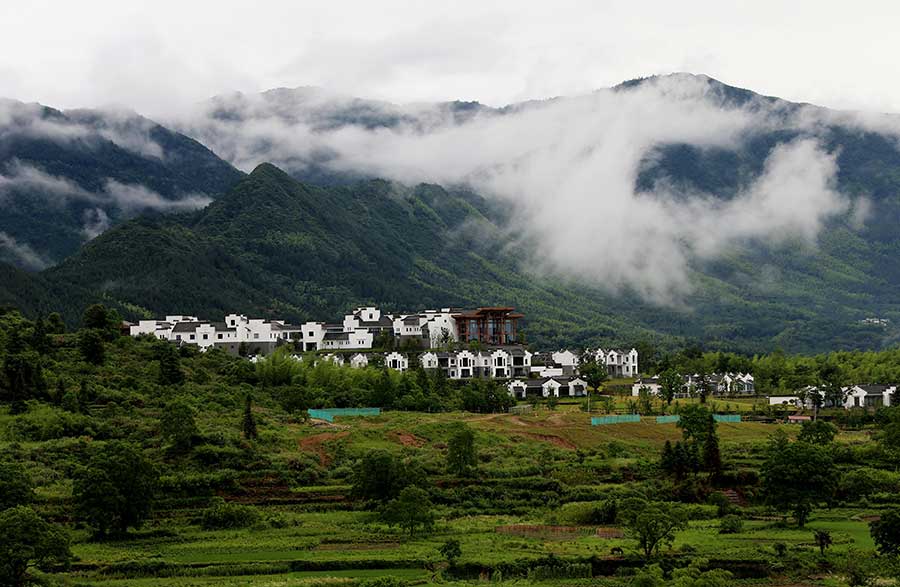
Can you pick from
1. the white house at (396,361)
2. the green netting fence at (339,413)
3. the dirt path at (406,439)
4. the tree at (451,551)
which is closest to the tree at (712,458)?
the dirt path at (406,439)

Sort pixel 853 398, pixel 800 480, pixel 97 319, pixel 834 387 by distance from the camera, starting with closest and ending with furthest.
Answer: pixel 800 480 → pixel 97 319 → pixel 834 387 → pixel 853 398

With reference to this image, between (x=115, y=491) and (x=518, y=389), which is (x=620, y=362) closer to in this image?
(x=518, y=389)

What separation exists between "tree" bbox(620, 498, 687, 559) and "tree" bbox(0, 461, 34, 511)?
26.5m

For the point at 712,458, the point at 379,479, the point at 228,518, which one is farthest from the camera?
the point at 712,458

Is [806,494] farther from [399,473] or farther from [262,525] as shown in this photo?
[262,525]

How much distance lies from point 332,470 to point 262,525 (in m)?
10.6

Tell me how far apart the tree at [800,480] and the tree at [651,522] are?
23.1ft

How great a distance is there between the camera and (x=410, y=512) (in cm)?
4997

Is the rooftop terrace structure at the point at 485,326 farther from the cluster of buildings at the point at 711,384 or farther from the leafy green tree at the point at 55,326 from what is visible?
the leafy green tree at the point at 55,326

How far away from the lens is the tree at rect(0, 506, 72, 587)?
38.5 metres

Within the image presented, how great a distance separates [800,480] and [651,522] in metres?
→ 12.4

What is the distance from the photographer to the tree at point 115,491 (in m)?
48.6

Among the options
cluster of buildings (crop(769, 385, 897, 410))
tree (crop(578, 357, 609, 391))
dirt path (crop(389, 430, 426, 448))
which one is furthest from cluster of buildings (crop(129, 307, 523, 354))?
dirt path (crop(389, 430, 426, 448))

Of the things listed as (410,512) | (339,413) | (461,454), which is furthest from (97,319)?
(410,512)
